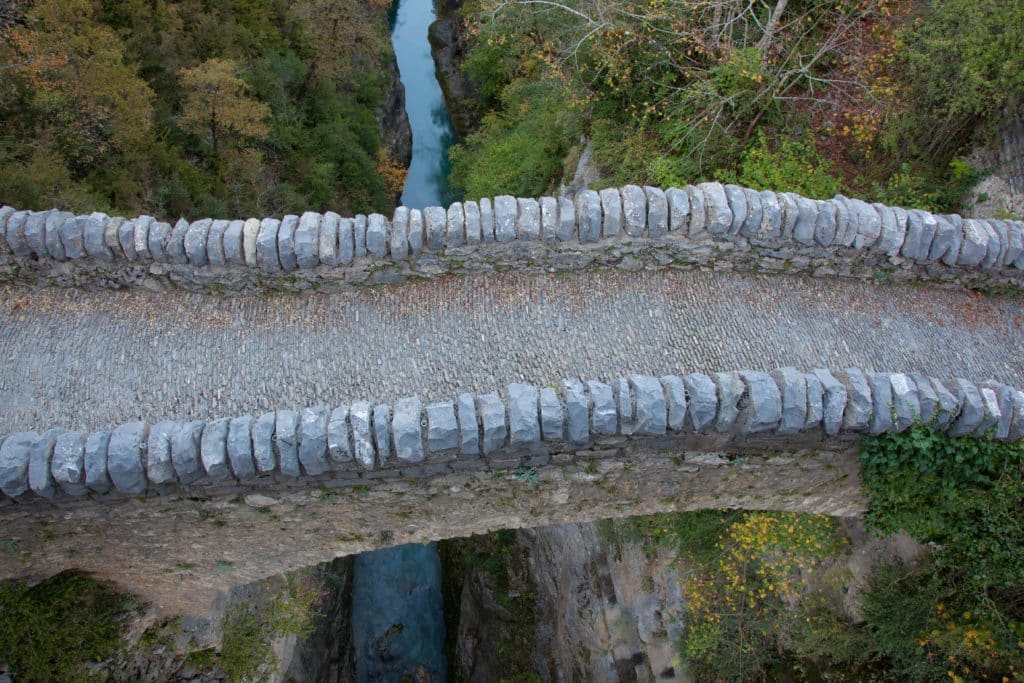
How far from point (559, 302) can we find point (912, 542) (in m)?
5.00

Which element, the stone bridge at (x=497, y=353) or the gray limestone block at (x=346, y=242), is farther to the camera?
the gray limestone block at (x=346, y=242)

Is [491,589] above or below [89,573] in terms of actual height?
below

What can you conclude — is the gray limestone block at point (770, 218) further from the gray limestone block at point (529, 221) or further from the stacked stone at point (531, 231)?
the gray limestone block at point (529, 221)

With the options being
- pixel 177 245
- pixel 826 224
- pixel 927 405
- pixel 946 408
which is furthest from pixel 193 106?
pixel 946 408

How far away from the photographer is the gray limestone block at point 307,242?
7.69m

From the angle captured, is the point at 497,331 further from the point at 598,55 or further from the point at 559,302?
the point at 598,55

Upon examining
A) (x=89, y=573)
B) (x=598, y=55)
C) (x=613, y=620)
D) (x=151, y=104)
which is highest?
(x=598, y=55)

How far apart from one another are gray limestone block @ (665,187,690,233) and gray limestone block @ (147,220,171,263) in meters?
5.14

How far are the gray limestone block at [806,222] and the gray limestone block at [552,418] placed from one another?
150 inches

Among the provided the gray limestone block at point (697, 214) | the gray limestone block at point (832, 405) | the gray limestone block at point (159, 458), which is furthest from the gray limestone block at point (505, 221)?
the gray limestone block at point (159, 458)

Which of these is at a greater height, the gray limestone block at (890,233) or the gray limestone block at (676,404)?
the gray limestone block at (890,233)

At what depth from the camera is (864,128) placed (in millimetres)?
11367

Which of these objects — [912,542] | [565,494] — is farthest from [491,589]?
[912,542]

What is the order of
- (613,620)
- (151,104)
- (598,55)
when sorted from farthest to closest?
(151,104) → (598,55) → (613,620)
